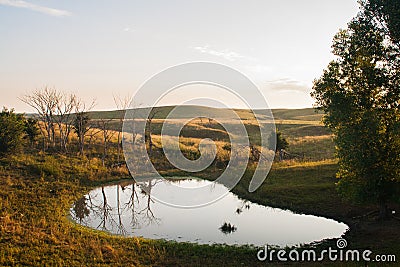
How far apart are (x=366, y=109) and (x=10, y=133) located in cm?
2949

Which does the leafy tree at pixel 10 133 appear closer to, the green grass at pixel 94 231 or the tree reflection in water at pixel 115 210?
the green grass at pixel 94 231

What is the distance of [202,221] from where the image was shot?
19891 millimetres

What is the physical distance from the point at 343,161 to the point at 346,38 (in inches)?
245

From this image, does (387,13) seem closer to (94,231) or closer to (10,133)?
(94,231)

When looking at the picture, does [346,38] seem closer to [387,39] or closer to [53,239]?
[387,39]

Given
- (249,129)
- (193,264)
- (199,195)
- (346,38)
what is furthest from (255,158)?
(249,129)

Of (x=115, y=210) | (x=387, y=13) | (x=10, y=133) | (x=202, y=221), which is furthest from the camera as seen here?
(x=10, y=133)

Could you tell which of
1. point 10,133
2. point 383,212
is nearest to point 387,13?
point 383,212

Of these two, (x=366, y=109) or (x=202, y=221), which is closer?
(x=366, y=109)

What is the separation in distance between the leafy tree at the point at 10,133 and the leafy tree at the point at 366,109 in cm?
2716

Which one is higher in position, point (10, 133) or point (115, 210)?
point (10, 133)

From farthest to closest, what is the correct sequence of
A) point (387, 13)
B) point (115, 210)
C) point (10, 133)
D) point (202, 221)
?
point (10, 133), point (115, 210), point (202, 221), point (387, 13)

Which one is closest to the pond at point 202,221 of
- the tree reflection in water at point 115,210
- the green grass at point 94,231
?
the tree reflection in water at point 115,210

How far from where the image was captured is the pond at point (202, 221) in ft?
55.0
